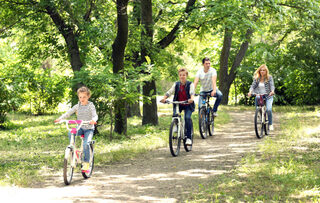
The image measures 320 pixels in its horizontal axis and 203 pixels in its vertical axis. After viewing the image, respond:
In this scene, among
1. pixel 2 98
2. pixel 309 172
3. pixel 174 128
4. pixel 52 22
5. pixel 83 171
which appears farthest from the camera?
pixel 2 98

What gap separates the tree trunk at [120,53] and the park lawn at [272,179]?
440 centimetres

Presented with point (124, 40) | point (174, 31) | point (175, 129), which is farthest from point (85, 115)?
point (174, 31)

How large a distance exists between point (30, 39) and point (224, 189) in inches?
431

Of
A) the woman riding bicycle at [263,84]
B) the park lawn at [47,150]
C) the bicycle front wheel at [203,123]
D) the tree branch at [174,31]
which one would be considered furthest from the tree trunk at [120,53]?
the woman riding bicycle at [263,84]

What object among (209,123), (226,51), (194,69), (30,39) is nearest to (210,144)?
(209,123)

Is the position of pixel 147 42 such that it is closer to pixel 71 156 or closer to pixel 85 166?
pixel 85 166

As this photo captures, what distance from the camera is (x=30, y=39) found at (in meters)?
15.1

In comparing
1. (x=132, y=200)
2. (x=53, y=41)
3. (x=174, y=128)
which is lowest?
(x=132, y=200)

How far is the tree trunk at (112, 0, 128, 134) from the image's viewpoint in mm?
11609

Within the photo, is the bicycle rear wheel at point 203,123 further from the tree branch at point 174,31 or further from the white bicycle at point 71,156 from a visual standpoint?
the white bicycle at point 71,156

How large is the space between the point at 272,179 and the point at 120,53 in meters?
6.89

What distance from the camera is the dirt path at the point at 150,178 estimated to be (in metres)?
6.33

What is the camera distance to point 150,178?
7551mm

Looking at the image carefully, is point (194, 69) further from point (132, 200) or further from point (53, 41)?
point (132, 200)
